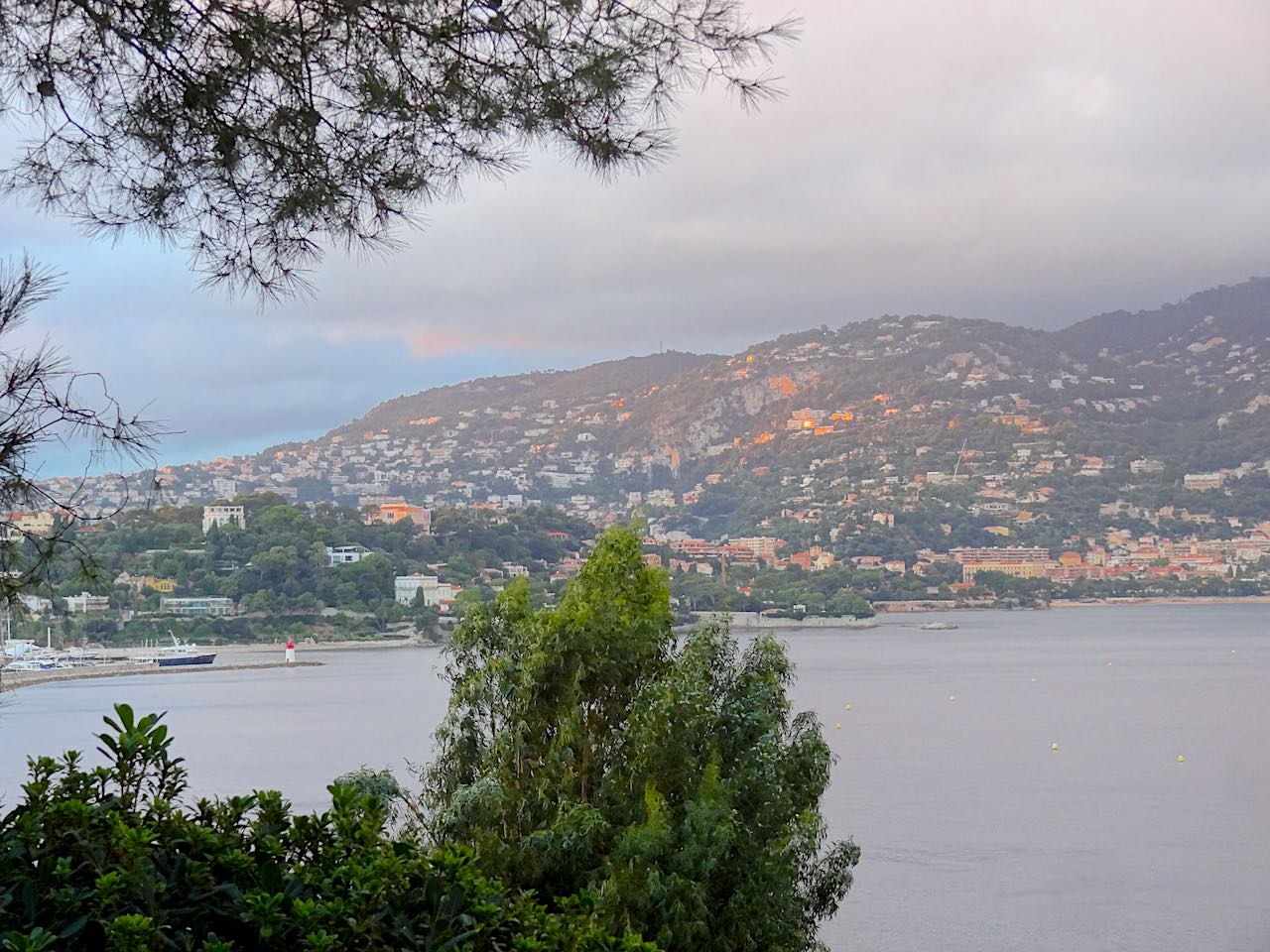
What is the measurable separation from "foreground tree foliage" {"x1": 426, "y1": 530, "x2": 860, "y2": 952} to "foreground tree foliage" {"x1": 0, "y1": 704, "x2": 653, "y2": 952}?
778 cm

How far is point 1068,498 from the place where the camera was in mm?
89750

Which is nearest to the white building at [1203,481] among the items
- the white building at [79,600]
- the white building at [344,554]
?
the white building at [344,554]

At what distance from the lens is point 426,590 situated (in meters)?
49.3

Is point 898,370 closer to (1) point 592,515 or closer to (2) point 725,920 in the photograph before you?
(1) point 592,515

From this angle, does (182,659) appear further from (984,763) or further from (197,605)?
(984,763)

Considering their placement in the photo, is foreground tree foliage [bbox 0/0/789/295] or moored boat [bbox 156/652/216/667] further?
moored boat [bbox 156/652/216/667]

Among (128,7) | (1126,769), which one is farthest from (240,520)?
(128,7)

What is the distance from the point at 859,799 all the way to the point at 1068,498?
64.9 metres

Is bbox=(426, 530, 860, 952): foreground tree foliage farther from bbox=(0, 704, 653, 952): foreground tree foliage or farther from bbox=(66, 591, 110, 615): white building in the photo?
bbox=(0, 704, 653, 952): foreground tree foliage

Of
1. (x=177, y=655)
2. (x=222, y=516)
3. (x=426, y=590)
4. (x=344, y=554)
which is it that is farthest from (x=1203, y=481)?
(x=222, y=516)

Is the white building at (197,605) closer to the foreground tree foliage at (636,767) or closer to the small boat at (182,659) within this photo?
the small boat at (182,659)

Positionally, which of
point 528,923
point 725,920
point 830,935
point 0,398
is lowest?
point 830,935

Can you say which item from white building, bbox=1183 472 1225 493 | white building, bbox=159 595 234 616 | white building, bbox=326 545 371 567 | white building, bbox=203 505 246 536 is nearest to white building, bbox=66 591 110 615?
white building, bbox=203 505 246 536

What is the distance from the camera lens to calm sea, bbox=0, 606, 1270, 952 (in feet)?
73.2
